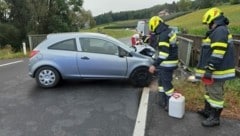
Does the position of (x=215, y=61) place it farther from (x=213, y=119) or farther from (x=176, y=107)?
(x=176, y=107)

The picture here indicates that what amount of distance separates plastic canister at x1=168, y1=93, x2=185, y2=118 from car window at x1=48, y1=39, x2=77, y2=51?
3.57m

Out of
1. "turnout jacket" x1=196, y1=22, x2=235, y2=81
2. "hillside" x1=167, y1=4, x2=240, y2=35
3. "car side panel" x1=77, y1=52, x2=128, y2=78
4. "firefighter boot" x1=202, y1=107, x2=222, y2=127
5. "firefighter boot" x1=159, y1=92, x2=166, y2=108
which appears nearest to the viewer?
"turnout jacket" x1=196, y1=22, x2=235, y2=81

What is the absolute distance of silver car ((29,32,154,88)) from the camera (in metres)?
8.16

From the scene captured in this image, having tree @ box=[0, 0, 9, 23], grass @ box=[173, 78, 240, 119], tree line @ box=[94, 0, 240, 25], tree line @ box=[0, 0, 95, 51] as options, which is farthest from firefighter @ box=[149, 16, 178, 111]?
Answer: tree line @ box=[94, 0, 240, 25]

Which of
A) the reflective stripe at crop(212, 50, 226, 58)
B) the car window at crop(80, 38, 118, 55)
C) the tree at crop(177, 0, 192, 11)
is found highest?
the tree at crop(177, 0, 192, 11)

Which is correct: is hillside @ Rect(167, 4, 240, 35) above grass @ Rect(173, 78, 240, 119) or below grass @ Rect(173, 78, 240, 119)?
above

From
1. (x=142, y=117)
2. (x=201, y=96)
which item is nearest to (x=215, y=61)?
(x=142, y=117)

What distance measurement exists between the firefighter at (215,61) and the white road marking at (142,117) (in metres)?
1.11

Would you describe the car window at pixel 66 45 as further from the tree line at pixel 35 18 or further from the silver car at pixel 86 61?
the tree line at pixel 35 18

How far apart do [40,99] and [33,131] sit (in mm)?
2095

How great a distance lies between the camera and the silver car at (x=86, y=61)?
8.16m

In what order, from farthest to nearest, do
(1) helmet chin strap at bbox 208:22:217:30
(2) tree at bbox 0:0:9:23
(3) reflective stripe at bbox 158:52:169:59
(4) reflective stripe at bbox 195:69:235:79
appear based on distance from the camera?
(2) tree at bbox 0:0:9:23
(3) reflective stripe at bbox 158:52:169:59
(4) reflective stripe at bbox 195:69:235:79
(1) helmet chin strap at bbox 208:22:217:30

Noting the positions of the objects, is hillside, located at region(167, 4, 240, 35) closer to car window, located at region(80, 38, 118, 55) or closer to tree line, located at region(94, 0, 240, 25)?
car window, located at region(80, 38, 118, 55)

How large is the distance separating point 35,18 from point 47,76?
2665cm
